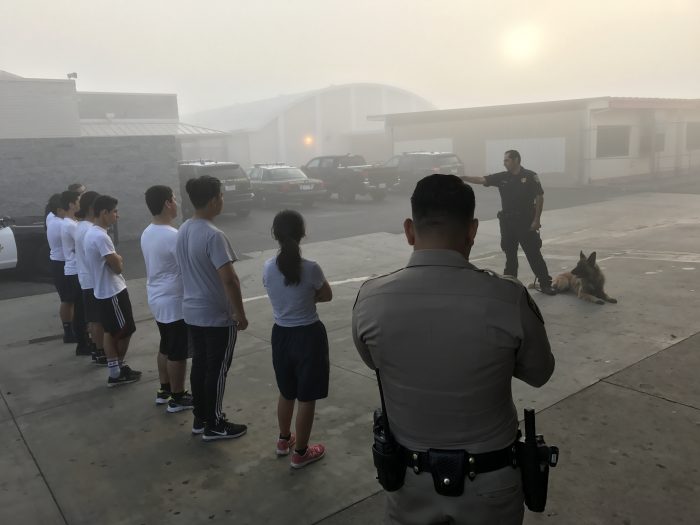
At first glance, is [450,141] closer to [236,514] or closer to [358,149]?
[358,149]

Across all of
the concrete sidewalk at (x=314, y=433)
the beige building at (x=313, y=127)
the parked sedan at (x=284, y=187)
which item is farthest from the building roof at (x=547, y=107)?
the concrete sidewalk at (x=314, y=433)

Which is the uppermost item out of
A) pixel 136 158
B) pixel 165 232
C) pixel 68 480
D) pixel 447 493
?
pixel 136 158

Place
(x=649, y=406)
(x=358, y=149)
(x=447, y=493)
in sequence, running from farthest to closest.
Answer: (x=358, y=149) < (x=649, y=406) < (x=447, y=493)

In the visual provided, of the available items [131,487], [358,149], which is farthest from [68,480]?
[358,149]

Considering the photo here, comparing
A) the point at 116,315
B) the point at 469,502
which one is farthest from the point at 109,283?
the point at 469,502

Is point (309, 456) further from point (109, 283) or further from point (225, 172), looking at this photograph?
point (225, 172)

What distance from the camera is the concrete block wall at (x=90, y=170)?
12.5 m

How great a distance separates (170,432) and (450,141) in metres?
25.8

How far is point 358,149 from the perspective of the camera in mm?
41125

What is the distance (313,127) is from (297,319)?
4292 cm

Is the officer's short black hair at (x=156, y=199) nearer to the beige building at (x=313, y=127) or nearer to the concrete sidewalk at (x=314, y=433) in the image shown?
the concrete sidewalk at (x=314, y=433)

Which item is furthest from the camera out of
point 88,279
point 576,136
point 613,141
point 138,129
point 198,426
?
point 138,129

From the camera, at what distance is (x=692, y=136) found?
29.6 metres

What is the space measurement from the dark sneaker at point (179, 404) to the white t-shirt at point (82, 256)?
1422 millimetres
